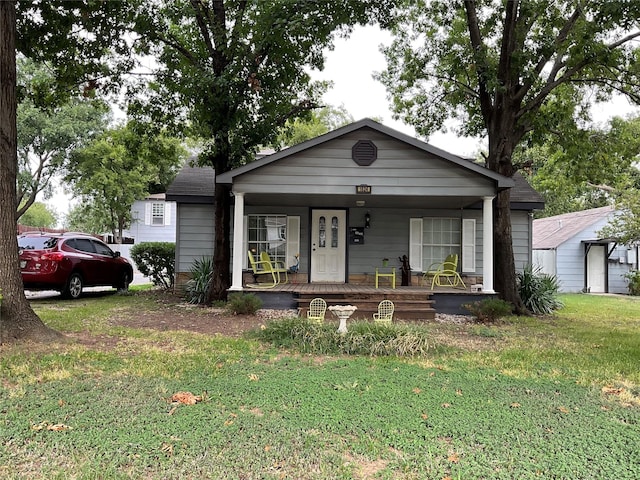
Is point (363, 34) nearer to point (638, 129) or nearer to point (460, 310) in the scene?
point (460, 310)

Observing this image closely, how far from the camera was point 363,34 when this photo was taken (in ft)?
35.6

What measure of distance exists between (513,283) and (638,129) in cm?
662

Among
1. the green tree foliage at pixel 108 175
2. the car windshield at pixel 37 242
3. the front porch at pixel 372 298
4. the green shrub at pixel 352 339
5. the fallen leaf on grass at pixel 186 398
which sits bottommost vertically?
the fallen leaf on grass at pixel 186 398

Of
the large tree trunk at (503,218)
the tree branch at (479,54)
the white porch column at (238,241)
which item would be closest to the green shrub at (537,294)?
the large tree trunk at (503,218)

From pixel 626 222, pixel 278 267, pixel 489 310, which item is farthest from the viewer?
pixel 626 222

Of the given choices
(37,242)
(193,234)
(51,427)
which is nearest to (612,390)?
(51,427)

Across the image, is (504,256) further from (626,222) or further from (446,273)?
(626,222)

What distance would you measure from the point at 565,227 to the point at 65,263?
20101mm

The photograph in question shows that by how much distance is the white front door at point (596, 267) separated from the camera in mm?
18672

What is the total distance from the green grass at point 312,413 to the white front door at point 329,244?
610 cm

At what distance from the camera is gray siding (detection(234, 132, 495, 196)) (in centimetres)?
952

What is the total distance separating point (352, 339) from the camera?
19.5 ft

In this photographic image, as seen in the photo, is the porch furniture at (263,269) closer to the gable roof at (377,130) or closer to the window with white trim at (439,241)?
the gable roof at (377,130)

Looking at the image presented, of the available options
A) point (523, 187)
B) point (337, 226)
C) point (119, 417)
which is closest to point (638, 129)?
point (523, 187)
